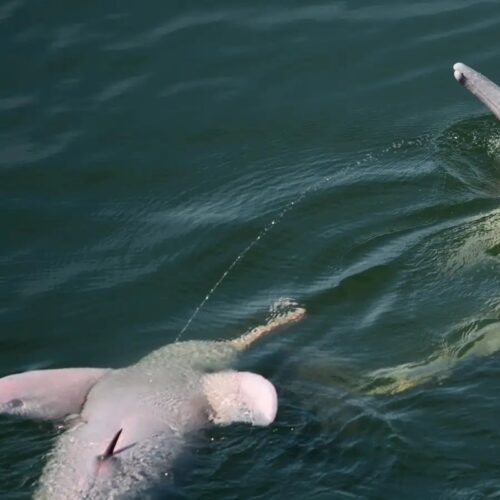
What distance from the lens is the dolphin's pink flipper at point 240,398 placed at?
834 centimetres

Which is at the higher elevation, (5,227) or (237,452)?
(5,227)

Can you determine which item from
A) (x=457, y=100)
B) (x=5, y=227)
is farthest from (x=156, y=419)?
(x=457, y=100)

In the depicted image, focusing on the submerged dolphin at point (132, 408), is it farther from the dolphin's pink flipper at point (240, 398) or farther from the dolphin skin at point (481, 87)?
the dolphin skin at point (481, 87)

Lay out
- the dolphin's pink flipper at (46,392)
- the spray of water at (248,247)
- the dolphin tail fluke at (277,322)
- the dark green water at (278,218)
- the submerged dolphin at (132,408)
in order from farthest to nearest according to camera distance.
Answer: the spray of water at (248,247)
the dolphin tail fluke at (277,322)
the dolphin's pink flipper at (46,392)
the dark green water at (278,218)
the submerged dolphin at (132,408)

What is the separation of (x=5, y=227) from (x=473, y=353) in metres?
4.24

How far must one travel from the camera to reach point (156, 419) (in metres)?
8.32

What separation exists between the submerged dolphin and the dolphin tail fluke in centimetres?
11

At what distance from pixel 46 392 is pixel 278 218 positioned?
2966 mm

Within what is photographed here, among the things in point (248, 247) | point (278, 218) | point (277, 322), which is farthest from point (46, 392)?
point (278, 218)

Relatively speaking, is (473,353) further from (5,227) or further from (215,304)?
(5,227)

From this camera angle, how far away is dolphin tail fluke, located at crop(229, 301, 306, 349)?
9484 millimetres

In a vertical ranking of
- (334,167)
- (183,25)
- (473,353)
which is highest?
(183,25)

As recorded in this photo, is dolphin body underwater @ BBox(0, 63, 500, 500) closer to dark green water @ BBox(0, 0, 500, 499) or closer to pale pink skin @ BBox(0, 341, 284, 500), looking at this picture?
pale pink skin @ BBox(0, 341, 284, 500)

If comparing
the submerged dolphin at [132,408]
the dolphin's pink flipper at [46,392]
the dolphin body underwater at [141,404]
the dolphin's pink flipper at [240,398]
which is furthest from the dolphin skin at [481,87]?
the dolphin's pink flipper at [46,392]
